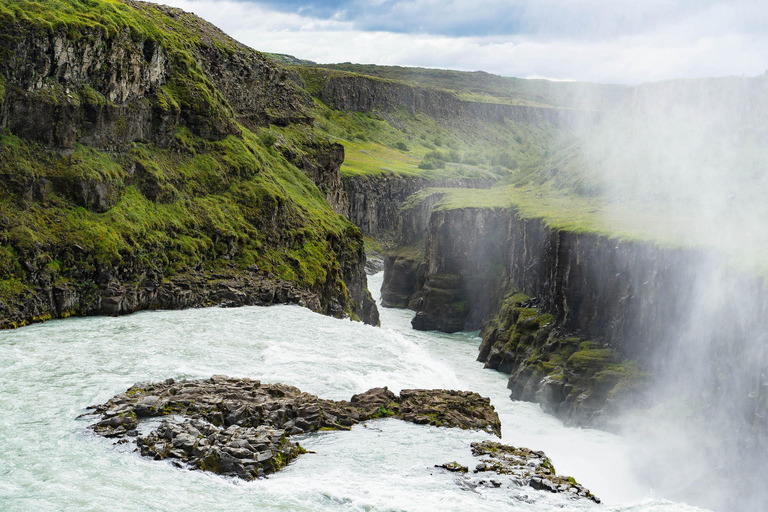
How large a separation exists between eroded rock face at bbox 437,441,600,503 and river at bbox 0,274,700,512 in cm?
57

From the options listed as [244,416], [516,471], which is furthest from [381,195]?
[516,471]

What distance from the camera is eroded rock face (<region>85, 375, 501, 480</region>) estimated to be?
2556 cm

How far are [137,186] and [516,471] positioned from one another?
4382 cm

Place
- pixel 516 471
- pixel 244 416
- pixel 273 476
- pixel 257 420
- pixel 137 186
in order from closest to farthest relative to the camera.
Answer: pixel 273 476
pixel 516 471
pixel 244 416
pixel 257 420
pixel 137 186

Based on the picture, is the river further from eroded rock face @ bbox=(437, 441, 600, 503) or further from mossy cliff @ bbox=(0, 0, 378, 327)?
mossy cliff @ bbox=(0, 0, 378, 327)

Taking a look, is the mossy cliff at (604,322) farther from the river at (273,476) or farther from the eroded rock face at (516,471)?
the eroded rock face at (516,471)

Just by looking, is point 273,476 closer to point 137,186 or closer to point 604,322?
point 137,186

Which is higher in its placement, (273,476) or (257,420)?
(257,420)

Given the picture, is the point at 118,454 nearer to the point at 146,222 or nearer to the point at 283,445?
the point at 283,445

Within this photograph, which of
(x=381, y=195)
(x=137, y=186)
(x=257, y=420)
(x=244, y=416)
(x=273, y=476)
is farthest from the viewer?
(x=381, y=195)

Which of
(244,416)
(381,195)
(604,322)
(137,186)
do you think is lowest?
(604,322)

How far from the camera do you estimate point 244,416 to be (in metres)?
29.5

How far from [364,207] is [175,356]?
447ft

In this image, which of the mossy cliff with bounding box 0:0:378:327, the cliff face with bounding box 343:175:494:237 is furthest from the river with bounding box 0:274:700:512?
the cliff face with bounding box 343:175:494:237
